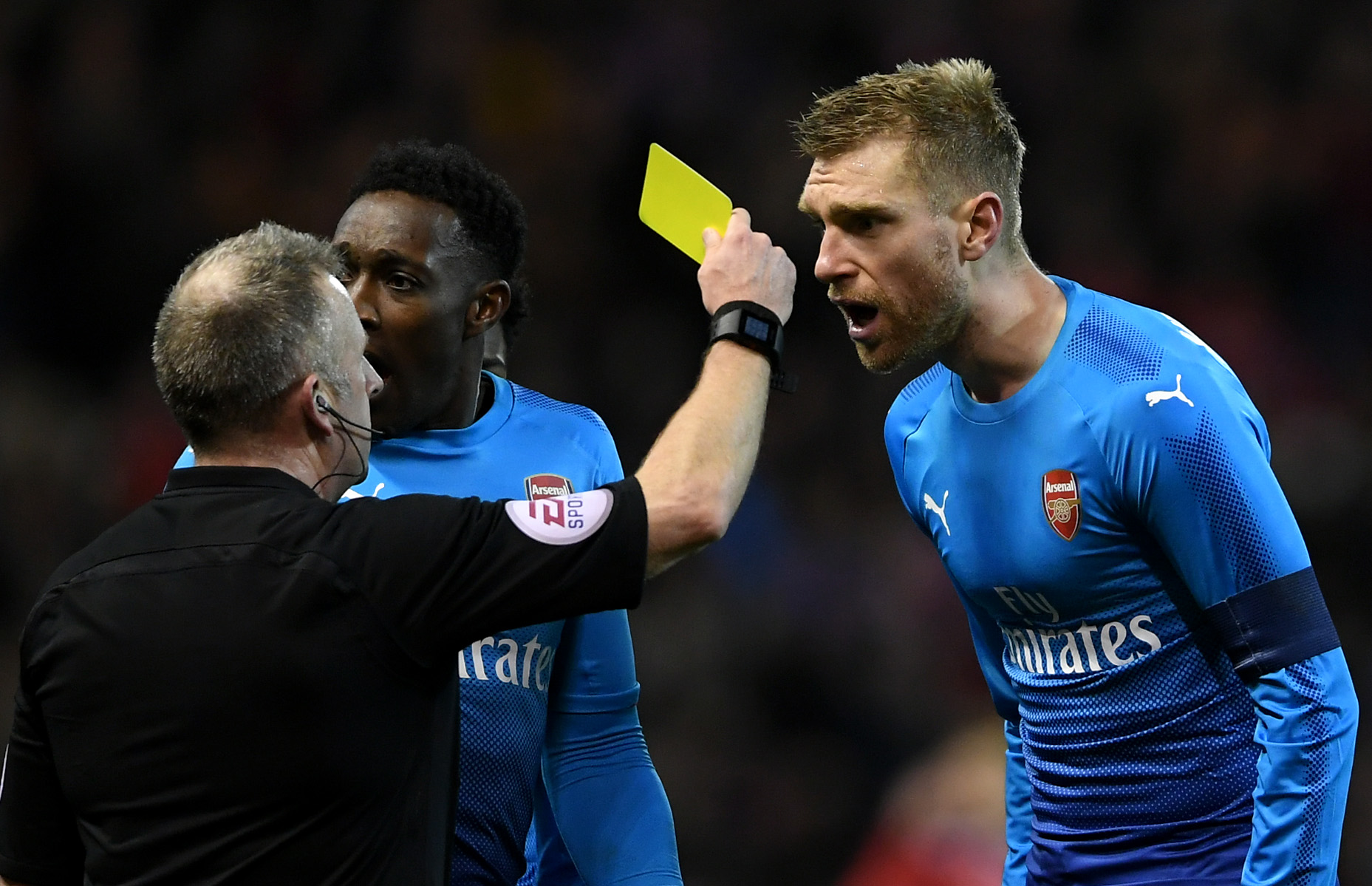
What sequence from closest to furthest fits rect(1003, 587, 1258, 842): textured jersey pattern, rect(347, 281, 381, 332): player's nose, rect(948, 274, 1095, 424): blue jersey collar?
rect(1003, 587, 1258, 842): textured jersey pattern < rect(948, 274, 1095, 424): blue jersey collar < rect(347, 281, 381, 332): player's nose

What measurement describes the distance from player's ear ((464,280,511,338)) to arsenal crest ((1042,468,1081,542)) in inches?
46.4

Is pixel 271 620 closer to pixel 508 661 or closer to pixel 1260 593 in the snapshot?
pixel 508 661

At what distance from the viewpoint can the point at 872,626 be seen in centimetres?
612

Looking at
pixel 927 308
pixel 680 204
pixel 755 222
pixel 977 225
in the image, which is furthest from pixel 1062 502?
pixel 755 222

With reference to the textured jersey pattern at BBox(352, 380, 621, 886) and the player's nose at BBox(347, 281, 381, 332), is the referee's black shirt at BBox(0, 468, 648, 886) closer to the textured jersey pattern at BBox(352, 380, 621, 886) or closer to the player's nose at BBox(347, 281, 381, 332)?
the textured jersey pattern at BBox(352, 380, 621, 886)

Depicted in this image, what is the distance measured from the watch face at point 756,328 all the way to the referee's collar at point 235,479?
75cm

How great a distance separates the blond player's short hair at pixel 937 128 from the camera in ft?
9.39

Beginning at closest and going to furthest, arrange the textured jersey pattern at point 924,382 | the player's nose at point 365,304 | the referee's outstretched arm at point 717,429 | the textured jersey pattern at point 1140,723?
the referee's outstretched arm at point 717,429, the textured jersey pattern at point 1140,723, the player's nose at point 365,304, the textured jersey pattern at point 924,382

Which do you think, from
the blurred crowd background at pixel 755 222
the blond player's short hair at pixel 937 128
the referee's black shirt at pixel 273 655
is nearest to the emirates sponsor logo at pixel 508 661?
the referee's black shirt at pixel 273 655

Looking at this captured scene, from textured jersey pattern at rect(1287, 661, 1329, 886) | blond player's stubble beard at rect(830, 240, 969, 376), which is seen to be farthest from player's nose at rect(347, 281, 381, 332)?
textured jersey pattern at rect(1287, 661, 1329, 886)

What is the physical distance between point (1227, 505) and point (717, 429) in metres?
0.87

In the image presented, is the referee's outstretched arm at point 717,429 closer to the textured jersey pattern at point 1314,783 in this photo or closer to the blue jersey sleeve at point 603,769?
the blue jersey sleeve at point 603,769

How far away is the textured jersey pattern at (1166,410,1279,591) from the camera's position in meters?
2.46

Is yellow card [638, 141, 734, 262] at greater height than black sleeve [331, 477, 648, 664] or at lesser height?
greater
